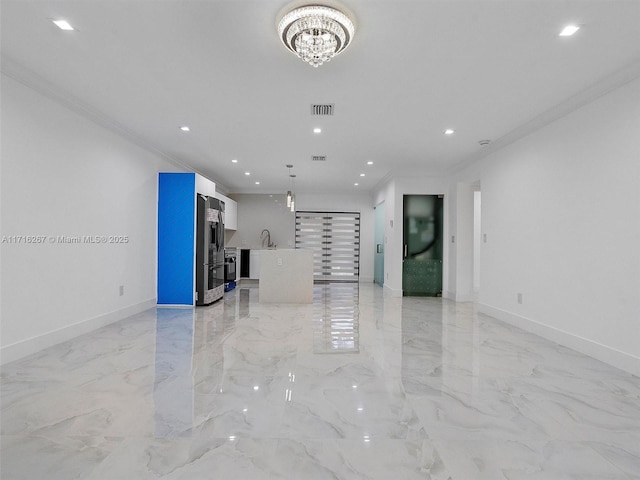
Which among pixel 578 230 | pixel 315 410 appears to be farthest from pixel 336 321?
pixel 578 230

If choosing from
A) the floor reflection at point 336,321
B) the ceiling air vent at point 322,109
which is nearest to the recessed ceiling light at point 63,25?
the ceiling air vent at point 322,109

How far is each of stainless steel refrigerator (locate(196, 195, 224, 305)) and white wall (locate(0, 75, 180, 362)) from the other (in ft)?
2.92

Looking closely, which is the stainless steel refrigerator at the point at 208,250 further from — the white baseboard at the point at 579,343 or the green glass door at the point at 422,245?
the white baseboard at the point at 579,343

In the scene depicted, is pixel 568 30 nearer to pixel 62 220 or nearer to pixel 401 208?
pixel 401 208

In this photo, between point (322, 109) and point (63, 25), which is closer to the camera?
point (63, 25)

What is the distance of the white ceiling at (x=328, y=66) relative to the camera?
2.24 metres

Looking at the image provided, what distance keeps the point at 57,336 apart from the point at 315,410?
2.98 metres

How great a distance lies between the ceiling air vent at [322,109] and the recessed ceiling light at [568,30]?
206 cm

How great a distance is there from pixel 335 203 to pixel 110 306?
629 cm

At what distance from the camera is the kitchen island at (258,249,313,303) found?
19.9 ft

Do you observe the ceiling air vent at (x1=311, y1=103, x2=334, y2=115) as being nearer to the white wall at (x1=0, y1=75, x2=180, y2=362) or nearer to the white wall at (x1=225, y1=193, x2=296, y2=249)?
the white wall at (x1=0, y1=75, x2=180, y2=362)

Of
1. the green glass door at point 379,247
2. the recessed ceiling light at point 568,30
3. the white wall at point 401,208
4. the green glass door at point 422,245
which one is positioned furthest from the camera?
the green glass door at point 379,247

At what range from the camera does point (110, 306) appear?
4355 millimetres

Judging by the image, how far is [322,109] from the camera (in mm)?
3809
